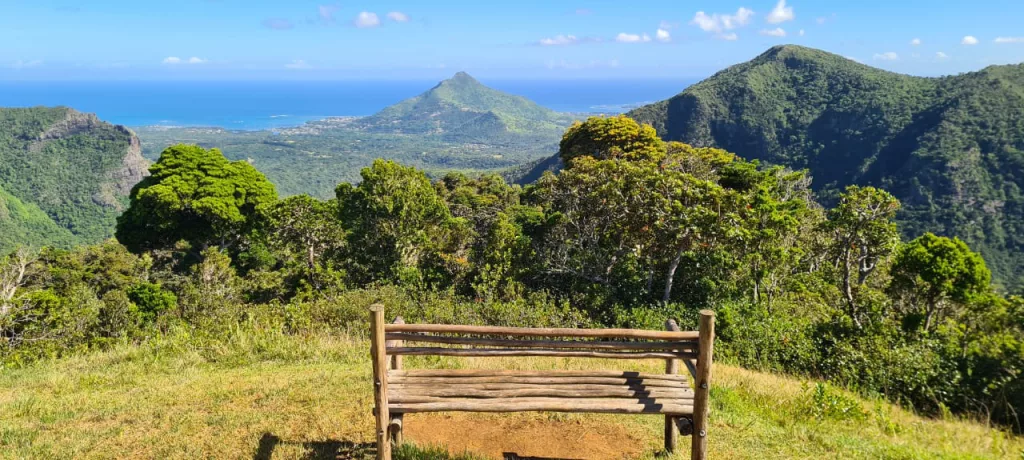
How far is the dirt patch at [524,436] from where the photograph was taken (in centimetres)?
475

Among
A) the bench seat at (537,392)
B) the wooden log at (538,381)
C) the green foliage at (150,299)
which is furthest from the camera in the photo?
the green foliage at (150,299)

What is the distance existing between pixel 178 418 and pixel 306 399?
3.95 feet

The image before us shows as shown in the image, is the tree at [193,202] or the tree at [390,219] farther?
the tree at [193,202]

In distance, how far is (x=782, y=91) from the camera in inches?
3996

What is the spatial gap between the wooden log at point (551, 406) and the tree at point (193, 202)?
64.5ft

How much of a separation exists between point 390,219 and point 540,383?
12.1m

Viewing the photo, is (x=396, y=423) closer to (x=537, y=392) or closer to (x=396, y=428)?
(x=396, y=428)

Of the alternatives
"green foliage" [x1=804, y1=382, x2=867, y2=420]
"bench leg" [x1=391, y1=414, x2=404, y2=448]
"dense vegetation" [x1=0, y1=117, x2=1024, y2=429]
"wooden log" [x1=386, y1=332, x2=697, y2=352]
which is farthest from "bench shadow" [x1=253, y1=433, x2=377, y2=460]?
"dense vegetation" [x1=0, y1=117, x2=1024, y2=429]

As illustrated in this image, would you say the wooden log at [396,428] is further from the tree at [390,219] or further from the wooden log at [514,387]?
the tree at [390,219]

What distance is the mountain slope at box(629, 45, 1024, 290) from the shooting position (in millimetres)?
53219

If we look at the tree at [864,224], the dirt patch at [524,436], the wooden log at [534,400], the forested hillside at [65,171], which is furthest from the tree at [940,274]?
the forested hillside at [65,171]

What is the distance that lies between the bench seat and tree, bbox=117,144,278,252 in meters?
19.4

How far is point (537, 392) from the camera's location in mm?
4184

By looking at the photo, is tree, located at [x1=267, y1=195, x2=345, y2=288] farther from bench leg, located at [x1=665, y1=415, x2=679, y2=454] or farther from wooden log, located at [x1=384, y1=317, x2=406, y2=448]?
bench leg, located at [x1=665, y1=415, x2=679, y2=454]
